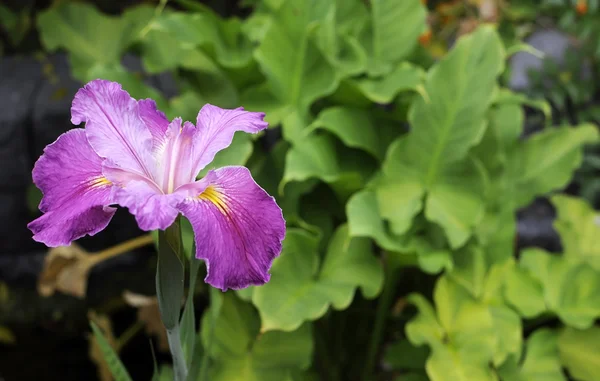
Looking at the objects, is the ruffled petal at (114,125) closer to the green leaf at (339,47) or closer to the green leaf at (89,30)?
the green leaf at (339,47)

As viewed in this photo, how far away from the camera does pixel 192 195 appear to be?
0.57 m

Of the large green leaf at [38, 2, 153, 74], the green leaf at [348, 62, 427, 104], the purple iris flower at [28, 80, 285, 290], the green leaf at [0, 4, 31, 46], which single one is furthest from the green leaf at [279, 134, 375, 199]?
the green leaf at [0, 4, 31, 46]

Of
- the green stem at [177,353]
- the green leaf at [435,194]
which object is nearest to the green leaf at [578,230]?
the green leaf at [435,194]

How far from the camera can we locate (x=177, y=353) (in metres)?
0.68

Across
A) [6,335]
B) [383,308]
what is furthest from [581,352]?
[6,335]

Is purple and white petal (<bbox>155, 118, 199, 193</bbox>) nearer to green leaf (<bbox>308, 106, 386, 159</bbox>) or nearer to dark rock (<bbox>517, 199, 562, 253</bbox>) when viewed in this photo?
green leaf (<bbox>308, 106, 386, 159</bbox>)

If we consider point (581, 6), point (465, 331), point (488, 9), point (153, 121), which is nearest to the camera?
point (153, 121)

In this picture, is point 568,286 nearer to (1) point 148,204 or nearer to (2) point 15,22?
(1) point 148,204

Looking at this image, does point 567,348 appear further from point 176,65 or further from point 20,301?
point 20,301

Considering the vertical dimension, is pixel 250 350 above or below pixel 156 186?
below

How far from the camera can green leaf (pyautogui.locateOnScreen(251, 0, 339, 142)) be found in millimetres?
1182

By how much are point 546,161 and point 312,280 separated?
23.9 inches

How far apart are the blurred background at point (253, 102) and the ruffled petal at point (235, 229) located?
469 mm

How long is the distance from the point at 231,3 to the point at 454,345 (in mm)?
1367
